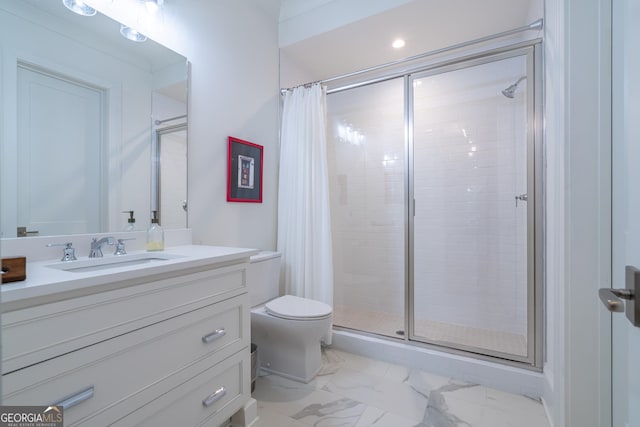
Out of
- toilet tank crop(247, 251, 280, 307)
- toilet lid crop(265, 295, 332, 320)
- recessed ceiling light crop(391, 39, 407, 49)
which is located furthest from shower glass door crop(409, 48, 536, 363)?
toilet tank crop(247, 251, 280, 307)

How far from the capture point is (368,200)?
2.93m

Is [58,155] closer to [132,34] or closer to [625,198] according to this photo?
[132,34]

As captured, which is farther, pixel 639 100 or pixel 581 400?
pixel 581 400

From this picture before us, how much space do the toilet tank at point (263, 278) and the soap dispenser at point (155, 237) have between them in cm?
54

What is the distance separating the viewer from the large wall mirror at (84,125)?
117 centimetres

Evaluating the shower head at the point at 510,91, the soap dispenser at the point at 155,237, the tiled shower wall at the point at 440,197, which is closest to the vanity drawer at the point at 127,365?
the soap dispenser at the point at 155,237

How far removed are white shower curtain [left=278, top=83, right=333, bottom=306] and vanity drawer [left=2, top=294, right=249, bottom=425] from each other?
985 millimetres

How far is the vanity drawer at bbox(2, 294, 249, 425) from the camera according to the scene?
2.59 feet

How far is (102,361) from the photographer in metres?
0.92

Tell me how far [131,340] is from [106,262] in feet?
1.61

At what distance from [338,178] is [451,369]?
1.86 meters

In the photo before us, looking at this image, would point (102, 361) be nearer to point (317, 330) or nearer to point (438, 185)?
point (317, 330)

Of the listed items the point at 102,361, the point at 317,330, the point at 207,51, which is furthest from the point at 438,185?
the point at 102,361

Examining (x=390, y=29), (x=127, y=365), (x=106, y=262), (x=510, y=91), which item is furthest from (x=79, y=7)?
(x=510, y=91)
